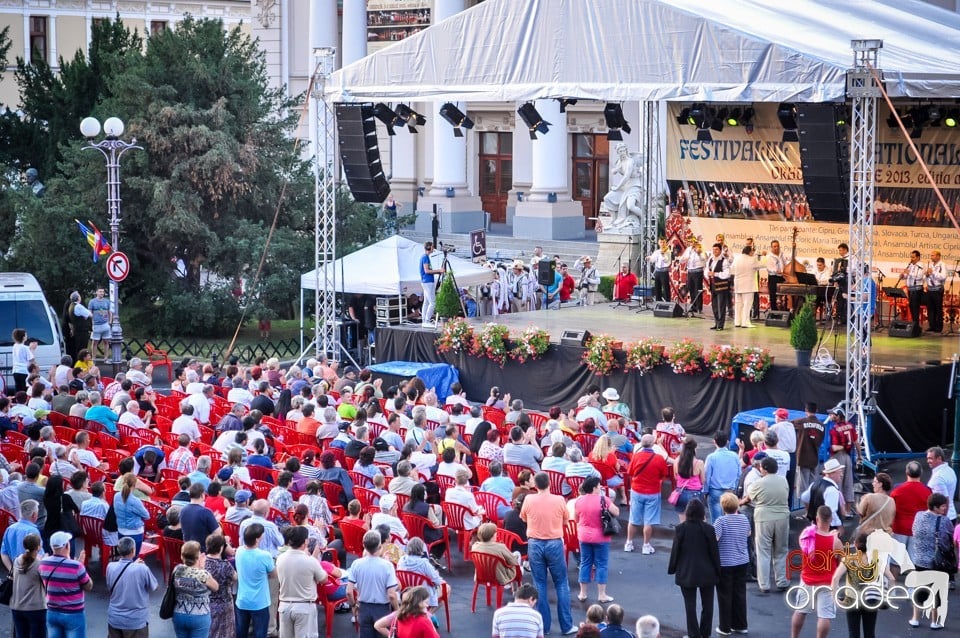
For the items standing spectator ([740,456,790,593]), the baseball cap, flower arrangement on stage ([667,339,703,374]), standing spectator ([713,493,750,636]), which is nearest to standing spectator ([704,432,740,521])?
standing spectator ([740,456,790,593])

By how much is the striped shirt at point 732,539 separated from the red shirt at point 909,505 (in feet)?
6.66

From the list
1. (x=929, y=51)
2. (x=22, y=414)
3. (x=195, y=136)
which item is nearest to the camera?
(x=22, y=414)

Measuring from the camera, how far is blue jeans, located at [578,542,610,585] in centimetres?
1284

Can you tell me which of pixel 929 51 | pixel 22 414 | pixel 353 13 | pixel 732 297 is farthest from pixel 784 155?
pixel 353 13

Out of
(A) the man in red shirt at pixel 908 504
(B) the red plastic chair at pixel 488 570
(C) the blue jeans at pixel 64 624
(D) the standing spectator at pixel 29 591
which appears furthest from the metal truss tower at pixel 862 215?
(D) the standing spectator at pixel 29 591

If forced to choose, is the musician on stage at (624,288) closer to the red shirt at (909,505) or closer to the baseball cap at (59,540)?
the red shirt at (909,505)

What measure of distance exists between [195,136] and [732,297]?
12771 millimetres

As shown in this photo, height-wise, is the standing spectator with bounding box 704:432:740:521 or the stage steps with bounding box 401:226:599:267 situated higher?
the stage steps with bounding box 401:226:599:267

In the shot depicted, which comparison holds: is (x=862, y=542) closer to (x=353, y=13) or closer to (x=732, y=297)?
(x=732, y=297)

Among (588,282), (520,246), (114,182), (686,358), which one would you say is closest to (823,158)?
(686,358)

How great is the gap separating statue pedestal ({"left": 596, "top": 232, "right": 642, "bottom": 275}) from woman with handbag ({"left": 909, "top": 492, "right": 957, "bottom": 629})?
24.8 meters

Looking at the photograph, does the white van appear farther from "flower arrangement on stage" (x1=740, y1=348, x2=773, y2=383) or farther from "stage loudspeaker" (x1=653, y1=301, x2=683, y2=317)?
"flower arrangement on stage" (x1=740, y1=348, x2=773, y2=383)

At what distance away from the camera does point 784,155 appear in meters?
27.8

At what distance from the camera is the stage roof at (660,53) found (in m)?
19.0
